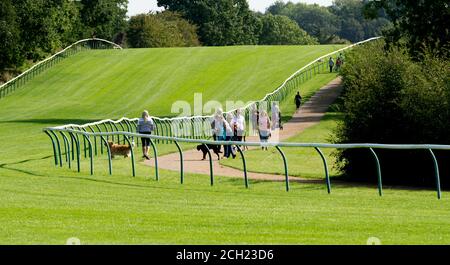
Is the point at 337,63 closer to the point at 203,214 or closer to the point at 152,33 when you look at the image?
the point at 152,33

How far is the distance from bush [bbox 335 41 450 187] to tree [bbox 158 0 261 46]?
347ft

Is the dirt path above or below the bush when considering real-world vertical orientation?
below

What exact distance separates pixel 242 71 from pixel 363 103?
52.1 metres

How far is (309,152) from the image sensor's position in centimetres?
3762

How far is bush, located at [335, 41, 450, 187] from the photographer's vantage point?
1090 inches

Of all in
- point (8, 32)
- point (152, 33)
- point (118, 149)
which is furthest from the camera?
point (152, 33)

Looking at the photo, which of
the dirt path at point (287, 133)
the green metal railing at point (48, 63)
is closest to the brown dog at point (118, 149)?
the dirt path at point (287, 133)

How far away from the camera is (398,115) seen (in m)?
29.0

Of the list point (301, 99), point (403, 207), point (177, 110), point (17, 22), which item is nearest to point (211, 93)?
point (177, 110)

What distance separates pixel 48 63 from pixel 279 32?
93168mm

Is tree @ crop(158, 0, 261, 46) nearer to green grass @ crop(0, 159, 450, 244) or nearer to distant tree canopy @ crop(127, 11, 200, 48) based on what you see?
distant tree canopy @ crop(127, 11, 200, 48)

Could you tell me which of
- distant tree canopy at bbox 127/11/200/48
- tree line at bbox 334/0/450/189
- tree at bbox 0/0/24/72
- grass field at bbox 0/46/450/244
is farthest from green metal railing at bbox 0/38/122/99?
tree line at bbox 334/0/450/189

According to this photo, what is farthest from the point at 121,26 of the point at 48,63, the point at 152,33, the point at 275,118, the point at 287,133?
the point at 275,118
